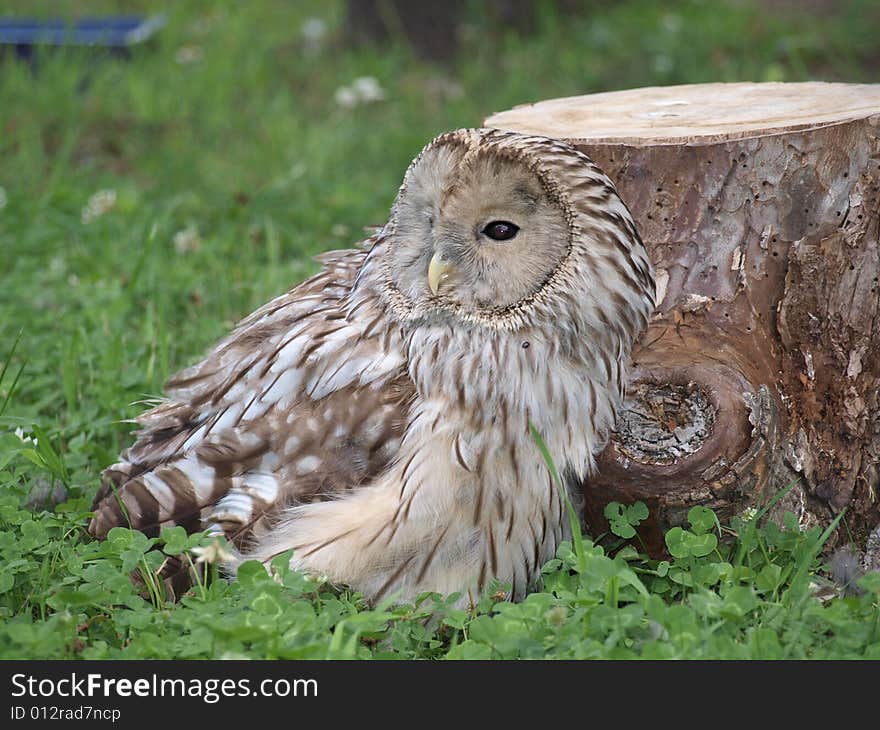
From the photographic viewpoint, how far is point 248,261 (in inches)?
201

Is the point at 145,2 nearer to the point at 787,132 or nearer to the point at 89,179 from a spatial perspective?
the point at 89,179

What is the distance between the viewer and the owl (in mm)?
2635

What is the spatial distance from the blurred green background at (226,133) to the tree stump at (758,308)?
168 cm

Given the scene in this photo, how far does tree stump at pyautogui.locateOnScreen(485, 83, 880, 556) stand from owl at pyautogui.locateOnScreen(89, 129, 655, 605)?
17 cm

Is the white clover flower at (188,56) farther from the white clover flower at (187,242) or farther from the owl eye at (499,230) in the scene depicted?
the owl eye at (499,230)

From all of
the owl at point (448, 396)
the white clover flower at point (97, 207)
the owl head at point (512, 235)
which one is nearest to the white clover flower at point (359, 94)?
the white clover flower at point (97, 207)

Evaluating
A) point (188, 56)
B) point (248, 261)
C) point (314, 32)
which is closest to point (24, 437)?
point (248, 261)

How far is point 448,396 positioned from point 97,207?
10.7 feet

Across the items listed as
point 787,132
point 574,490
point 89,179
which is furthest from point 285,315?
point 89,179

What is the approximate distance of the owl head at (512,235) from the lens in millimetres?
2586

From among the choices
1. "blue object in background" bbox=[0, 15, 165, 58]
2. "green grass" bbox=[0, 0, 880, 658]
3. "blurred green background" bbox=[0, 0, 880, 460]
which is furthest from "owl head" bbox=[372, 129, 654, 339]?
"blue object in background" bbox=[0, 15, 165, 58]

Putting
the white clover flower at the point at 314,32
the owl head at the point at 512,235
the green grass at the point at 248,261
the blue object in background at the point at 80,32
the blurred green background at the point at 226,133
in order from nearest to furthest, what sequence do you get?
the green grass at the point at 248,261 → the owl head at the point at 512,235 → the blurred green background at the point at 226,133 → the blue object in background at the point at 80,32 → the white clover flower at the point at 314,32

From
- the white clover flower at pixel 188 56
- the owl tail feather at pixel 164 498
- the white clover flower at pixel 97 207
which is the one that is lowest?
the owl tail feather at pixel 164 498

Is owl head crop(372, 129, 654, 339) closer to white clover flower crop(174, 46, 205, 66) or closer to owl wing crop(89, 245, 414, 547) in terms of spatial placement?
owl wing crop(89, 245, 414, 547)
